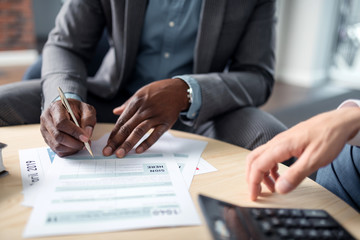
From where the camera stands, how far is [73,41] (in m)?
1.02

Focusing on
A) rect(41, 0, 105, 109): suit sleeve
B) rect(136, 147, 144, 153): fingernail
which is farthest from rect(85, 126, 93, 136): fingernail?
rect(41, 0, 105, 109): suit sleeve

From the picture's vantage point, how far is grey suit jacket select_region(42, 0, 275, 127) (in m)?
0.95

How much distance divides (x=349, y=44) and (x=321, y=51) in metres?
0.37

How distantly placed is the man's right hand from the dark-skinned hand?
5 cm

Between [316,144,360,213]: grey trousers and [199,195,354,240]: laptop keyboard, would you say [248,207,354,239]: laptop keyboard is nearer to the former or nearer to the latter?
[199,195,354,240]: laptop keyboard

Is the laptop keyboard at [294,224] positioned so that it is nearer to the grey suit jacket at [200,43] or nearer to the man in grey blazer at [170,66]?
the man in grey blazer at [170,66]

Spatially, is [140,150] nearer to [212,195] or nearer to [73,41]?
[212,195]

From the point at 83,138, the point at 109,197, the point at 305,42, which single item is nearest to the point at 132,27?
the point at 83,138

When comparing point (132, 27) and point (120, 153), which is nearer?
point (120, 153)

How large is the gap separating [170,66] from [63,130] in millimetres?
574

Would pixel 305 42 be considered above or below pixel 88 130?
below

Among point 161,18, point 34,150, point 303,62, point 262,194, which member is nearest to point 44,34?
point 303,62

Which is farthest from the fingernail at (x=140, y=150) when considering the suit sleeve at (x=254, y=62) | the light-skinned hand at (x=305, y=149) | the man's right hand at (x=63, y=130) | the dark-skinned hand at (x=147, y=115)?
the suit sleeve at (x=254, y=62)

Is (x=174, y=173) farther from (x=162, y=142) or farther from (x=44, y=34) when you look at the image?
(x=44, y=34)
